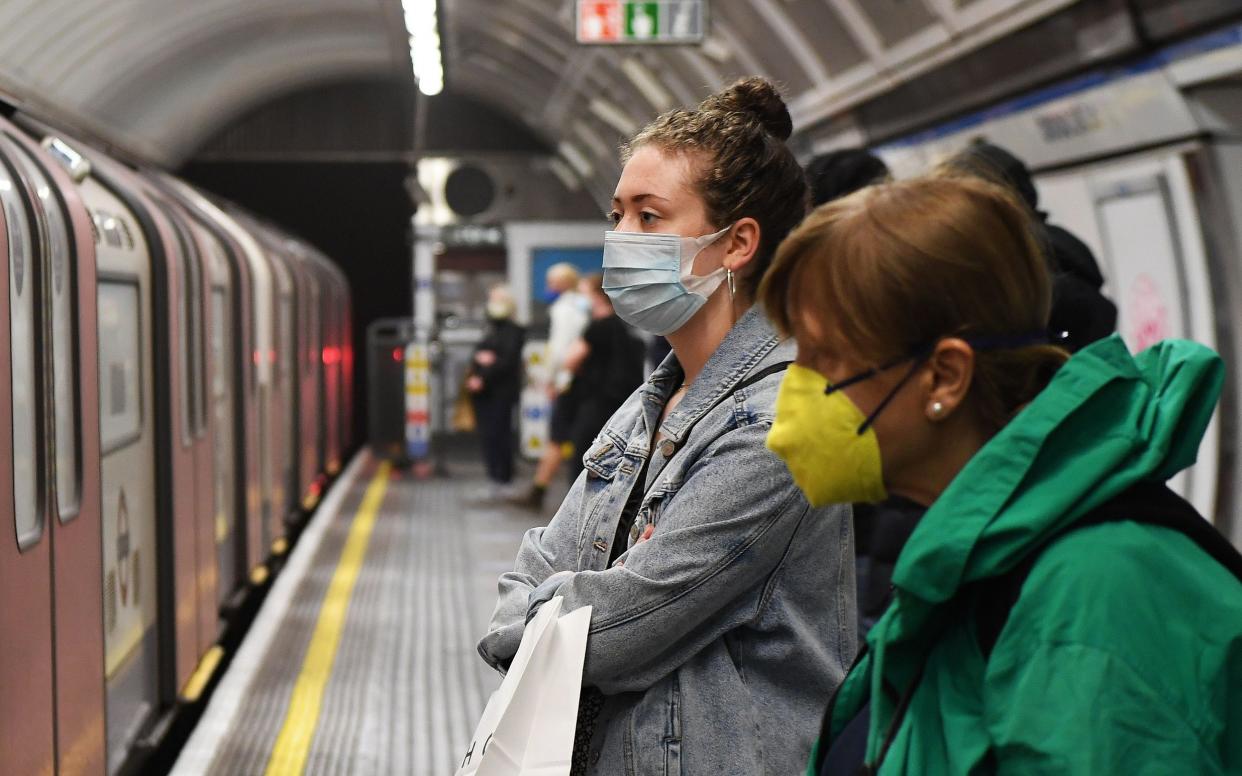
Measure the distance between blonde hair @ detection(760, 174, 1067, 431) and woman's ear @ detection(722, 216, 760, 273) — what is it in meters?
0.67

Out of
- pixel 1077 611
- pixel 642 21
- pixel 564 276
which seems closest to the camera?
pixel 1077 611

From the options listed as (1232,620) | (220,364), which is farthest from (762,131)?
(220,364)

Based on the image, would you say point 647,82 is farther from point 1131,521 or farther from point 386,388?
point 1131,521

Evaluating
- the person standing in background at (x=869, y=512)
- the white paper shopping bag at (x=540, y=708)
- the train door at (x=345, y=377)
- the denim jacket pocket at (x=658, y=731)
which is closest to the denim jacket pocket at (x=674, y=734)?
the denim jacket pocket at (x=658, y=731)

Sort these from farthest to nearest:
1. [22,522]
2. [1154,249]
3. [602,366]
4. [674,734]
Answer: [602,366], [1154,249], [22,522], [674,734]

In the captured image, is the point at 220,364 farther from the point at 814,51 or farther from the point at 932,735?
the point at 932,735

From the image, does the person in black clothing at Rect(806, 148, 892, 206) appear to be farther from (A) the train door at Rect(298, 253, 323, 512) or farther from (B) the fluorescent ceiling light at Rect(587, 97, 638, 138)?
(B) the fluorescent ceiling light at Rect(587, 97, 638, 138)

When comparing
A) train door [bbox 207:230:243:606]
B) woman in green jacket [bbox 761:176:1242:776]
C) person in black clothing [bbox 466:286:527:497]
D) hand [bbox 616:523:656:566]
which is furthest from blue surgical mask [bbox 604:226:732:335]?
person in black clothing [bbox 466:286:527:497]

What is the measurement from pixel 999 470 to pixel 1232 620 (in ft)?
0.72

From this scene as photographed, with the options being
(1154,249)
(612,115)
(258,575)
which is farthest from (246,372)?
(612,115)

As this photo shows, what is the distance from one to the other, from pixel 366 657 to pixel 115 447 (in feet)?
8.08

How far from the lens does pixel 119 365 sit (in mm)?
5051

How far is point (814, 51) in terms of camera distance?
10.2 m

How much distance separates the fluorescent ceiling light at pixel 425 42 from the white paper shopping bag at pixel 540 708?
8.97m
